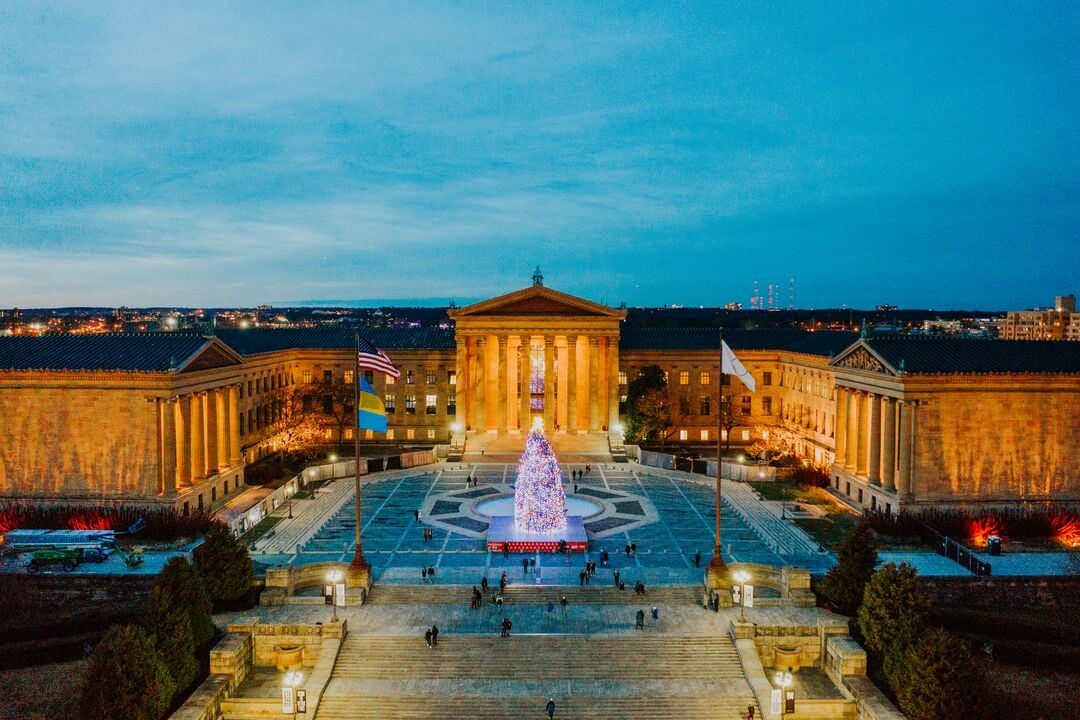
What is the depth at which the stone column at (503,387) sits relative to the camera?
89.1 metres

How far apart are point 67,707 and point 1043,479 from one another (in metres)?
62.1

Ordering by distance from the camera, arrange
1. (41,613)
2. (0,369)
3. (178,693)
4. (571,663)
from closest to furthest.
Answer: (178,693), (571,663), (41,613), (0,369)

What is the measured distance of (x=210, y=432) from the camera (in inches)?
2552

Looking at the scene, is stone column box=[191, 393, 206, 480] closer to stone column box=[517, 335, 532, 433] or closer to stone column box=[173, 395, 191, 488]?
stone column box=[173, 395, 191, 488]

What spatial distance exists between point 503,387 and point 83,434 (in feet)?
146

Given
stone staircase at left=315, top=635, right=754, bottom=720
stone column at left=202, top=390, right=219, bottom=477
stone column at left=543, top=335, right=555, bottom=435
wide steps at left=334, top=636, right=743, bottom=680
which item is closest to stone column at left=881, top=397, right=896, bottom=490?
stone staircase at left=315, top=635, right=754, bottom=720

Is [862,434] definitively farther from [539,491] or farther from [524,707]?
[524,707]

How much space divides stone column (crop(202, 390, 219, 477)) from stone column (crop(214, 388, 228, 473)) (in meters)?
0.34

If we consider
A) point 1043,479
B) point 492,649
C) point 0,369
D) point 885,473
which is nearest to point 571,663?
point 492,649

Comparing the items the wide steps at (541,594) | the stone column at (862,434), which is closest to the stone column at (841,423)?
the stone column at (862,434)

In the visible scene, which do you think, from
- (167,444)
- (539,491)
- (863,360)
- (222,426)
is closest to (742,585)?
(539,491)

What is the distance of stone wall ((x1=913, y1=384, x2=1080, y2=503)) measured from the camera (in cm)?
5656

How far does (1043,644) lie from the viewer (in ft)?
127

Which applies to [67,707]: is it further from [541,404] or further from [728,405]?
[728,405]
